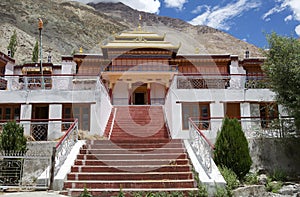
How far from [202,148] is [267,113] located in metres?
6.92

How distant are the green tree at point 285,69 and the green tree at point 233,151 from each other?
9.02 feet

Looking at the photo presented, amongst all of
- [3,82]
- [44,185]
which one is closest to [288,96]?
[44,185]

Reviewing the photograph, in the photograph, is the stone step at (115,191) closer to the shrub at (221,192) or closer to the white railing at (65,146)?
the shrub at (221,192)

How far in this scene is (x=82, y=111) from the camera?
14.9 meters

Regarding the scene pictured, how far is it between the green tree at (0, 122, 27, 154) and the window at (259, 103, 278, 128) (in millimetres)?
9089

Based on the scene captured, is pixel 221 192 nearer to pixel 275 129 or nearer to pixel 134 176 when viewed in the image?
pixel 134 176

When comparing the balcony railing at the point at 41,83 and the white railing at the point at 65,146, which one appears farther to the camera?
the balcony railing at the point at 41,83

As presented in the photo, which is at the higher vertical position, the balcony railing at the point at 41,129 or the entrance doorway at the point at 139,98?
the entrance doorway at the point at 139,98

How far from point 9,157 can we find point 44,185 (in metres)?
1.43

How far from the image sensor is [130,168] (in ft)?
30.7

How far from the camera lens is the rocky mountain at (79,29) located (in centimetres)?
6269

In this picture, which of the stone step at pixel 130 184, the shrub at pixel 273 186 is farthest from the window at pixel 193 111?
the stone step at pixel 130 184

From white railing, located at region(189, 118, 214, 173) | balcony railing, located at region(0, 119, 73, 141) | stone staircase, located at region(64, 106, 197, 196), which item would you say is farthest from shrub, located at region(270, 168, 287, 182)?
balcony railing, located at region(0, 119, 73, 141)

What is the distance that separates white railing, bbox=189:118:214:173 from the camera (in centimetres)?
905
